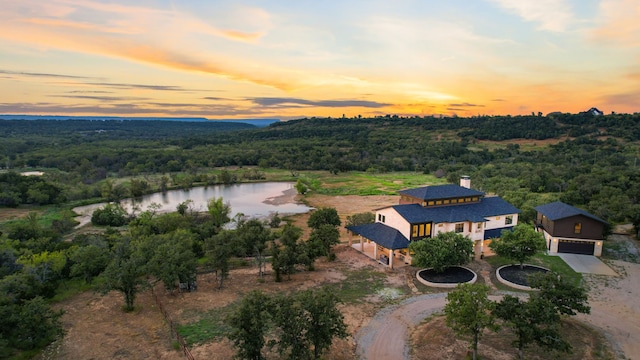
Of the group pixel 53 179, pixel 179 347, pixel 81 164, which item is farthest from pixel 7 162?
pixel 179 347

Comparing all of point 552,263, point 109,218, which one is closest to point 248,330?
point 552,263

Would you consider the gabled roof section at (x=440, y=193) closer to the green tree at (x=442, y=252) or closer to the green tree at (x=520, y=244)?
the green tree at (x=442, y=252)

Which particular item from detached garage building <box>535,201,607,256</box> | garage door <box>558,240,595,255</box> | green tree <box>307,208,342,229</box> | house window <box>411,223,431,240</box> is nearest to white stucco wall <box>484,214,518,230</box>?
detached garage building <box>535,201,607,256</box>

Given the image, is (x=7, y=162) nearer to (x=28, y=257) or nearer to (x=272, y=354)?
(x=28, y=257)

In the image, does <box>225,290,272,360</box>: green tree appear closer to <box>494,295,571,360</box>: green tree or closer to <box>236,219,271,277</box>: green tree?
<box>494,295,571,360</box>: green tree

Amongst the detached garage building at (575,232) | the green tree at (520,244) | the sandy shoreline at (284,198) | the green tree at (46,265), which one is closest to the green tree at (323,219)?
the green tree at (520,244)
